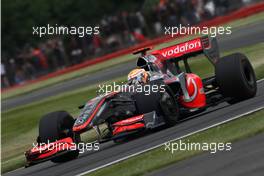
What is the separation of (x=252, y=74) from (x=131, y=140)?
271 cm

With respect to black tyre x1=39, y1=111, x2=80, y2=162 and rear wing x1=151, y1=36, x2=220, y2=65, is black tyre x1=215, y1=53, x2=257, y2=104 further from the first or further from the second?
black tyre x1=39, y1=111, x2=80, y2=162

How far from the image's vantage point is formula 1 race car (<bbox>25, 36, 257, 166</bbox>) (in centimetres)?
1354

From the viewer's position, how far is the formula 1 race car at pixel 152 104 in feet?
44.4

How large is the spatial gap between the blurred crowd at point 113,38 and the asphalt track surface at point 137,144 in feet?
59.6

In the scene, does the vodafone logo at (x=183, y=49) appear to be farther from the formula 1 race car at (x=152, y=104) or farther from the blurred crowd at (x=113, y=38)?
the blurred crowd at (x=113, y=38)

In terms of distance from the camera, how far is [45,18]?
4281 centimetres

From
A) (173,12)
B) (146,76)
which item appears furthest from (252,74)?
(173,12)

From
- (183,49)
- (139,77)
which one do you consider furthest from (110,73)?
(139,77)

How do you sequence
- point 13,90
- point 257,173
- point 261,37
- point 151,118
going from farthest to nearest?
point 13,90
point 261,37
point 151,118
point 257,173

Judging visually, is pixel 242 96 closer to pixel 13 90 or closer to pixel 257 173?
pixel 257 173

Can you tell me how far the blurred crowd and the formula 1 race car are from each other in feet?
57.6

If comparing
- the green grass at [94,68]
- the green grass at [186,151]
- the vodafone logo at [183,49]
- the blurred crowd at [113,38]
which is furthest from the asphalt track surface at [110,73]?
the green grass at [186,151]

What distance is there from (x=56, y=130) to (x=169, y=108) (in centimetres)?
211

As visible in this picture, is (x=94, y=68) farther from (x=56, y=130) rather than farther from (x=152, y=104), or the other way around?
(x=152, y=104)
